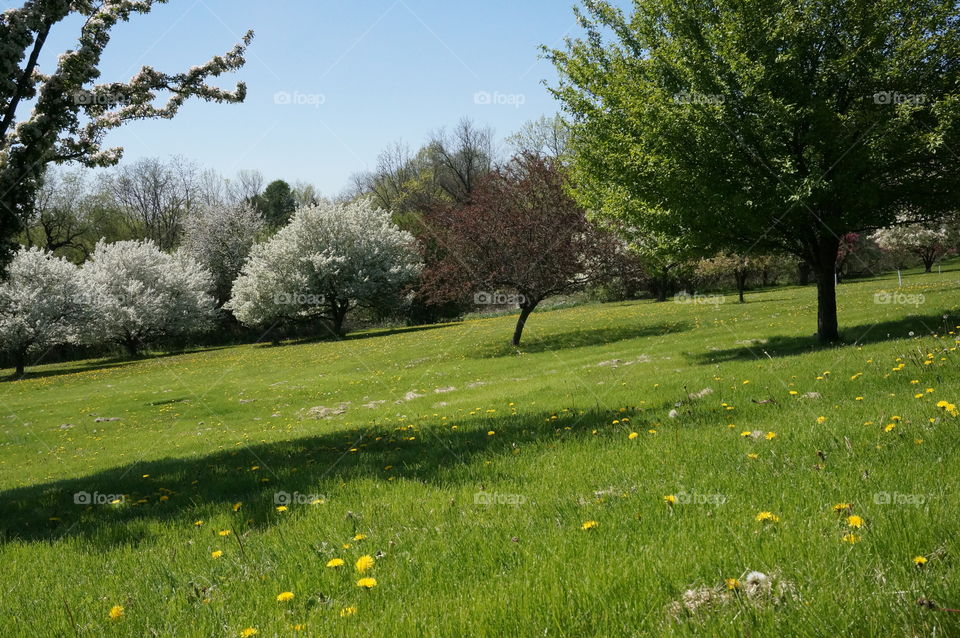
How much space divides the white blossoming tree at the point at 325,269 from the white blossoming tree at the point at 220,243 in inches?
463

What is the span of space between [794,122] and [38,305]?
4961cm

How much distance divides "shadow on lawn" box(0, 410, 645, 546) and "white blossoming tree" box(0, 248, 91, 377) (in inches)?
1584

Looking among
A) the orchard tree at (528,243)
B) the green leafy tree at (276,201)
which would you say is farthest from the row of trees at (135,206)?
the orchard tree at (528,243)

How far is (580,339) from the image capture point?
28.6 meters

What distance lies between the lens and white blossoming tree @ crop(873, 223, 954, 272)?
5084 cm

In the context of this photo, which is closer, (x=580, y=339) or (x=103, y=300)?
(x=580, y=339)

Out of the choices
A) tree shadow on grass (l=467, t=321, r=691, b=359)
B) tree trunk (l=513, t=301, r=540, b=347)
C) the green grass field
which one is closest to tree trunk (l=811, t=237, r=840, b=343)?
the green grass field

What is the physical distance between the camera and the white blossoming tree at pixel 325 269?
50.6m

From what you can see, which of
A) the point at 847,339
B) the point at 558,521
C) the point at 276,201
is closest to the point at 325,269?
the point at 276,201

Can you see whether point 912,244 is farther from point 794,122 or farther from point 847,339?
point 794,122

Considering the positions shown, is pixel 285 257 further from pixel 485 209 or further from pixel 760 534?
pixel 760 534

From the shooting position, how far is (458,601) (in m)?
3.08

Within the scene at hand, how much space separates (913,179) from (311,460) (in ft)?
52.1

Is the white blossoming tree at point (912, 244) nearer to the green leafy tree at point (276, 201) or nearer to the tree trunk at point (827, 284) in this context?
the tree trunk at point (827, 284)
